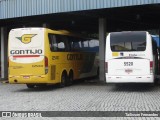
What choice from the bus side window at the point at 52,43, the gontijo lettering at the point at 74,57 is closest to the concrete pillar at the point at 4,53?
the gontijo lettering at the point at 74,57

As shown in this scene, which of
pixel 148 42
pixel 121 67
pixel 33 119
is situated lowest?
pixel 33 119

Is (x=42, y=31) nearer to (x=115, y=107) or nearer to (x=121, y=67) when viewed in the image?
(x=121, y=67)

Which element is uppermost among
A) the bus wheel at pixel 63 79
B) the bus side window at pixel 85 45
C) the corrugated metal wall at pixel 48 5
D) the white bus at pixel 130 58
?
the corrugated metal wall at pixel 48 5

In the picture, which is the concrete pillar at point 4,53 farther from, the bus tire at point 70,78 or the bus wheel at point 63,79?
the bus wheel at point 63,79

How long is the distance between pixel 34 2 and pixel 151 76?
7980 mm

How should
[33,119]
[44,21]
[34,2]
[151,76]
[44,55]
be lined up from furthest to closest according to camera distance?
[44,21] → [34,2] → [44,55] → [151,76] → [33,119]

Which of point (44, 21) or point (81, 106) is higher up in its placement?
point (44, 21)

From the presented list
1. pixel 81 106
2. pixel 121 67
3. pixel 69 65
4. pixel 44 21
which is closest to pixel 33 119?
pixel 81 106

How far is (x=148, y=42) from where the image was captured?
17516 millimetres

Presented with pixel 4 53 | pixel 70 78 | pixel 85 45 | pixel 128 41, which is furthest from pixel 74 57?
pixel 4 53

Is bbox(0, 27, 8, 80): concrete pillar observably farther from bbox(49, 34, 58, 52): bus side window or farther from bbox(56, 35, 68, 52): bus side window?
bbox(49, 34, 58, 52): bus side window

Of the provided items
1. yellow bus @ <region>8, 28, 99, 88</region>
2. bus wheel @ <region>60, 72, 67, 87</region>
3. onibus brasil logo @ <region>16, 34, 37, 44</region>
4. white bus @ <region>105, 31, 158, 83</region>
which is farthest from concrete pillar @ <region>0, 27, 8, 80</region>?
white bus @ <region>105, 31, 158, 83</region>

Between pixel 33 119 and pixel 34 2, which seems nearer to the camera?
pixel 33 119

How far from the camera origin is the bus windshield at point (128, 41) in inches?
692
